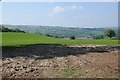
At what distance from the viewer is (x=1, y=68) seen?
1361 cm

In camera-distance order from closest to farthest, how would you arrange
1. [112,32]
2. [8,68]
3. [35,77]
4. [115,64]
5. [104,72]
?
1. [35,77]
2. [104,72]
3. [8,68]
4. [115,64]
5. [112,32]

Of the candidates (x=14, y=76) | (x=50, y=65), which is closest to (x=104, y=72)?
(x=50, y=65)

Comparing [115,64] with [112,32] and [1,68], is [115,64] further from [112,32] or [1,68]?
[112,32]

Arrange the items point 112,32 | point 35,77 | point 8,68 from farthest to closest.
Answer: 1. point 112,32
2. point 8,68
3. point 35,77

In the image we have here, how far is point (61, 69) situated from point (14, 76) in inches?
91.9

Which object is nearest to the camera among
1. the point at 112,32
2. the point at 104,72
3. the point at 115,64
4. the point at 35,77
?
the point at 35,77

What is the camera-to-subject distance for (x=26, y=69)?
518 inches

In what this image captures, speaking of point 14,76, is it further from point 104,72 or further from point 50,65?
point 104,72

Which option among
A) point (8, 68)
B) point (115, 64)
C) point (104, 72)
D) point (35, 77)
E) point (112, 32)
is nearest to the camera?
point (35, 77)

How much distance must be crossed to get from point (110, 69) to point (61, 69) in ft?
7.19

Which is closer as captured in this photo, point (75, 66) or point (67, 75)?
point (67, 75)

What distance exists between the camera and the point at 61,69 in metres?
13.0

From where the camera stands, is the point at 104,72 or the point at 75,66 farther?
the point at 75,66

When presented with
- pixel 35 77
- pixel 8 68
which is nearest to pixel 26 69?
pixel 8 68
